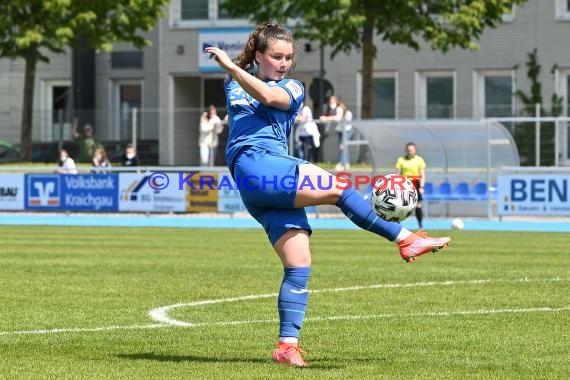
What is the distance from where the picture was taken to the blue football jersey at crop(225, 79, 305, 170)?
363 inches

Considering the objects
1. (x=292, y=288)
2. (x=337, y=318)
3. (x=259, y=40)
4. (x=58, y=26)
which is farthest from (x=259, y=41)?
(x=58, y=26)

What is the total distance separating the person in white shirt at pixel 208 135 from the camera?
38688 mm

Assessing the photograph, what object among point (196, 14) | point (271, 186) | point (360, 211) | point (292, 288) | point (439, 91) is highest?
point (196, 14)

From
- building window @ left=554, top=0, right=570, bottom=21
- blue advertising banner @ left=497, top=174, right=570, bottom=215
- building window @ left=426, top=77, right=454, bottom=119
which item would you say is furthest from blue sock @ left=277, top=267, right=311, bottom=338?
building window @ left=426, top=77, right=454, bottom=119

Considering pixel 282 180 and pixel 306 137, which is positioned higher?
pixel 306 137

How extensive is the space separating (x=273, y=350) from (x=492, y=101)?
4128 centimetres

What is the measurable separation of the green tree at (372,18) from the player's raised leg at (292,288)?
31869 mm

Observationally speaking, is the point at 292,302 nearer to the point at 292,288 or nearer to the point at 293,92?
the point at 292,288

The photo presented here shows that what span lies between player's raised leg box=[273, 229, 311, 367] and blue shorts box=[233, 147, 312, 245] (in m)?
0.07

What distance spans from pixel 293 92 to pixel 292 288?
47.8 inches

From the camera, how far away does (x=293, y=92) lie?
9.16m

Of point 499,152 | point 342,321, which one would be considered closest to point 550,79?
point 499,152

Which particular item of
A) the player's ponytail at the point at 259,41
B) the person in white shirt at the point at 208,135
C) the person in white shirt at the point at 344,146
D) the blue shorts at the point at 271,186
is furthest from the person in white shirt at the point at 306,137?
the blue shorts at the point at 271,186

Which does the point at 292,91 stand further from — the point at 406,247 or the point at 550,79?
the point at 550,79
